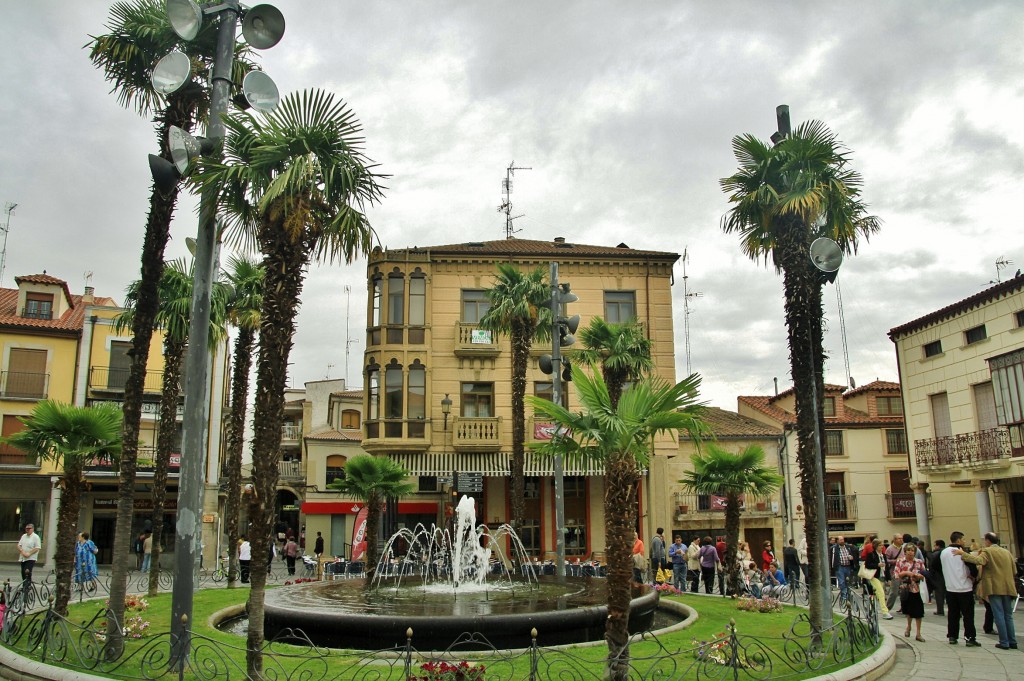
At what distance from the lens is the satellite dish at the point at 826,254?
13.3 m

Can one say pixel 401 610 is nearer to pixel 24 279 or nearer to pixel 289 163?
pixel 289 163

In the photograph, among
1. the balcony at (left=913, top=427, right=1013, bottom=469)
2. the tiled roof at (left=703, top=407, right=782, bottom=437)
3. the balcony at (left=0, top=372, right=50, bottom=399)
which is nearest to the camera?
the balcony at (left=913, top=427, right=1013, bottom=469)

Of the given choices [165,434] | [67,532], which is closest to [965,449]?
[165,434]

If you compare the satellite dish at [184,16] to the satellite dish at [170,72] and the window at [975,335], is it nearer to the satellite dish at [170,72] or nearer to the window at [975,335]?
the satellite dish at [170,72]

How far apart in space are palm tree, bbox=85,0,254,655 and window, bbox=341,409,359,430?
43.6m

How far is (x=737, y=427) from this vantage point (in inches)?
1558

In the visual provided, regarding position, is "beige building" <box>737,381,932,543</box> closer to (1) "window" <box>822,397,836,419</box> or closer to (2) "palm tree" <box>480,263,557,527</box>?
(1) "window" <box>822,397,836,419</box>

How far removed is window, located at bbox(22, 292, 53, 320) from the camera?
38.4 metres

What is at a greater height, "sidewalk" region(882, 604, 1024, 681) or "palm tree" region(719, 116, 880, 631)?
"palm tree" region(719, 116, 880, 631)

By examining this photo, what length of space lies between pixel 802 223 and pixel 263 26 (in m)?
9.62

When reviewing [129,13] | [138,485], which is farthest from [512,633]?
[138,485]

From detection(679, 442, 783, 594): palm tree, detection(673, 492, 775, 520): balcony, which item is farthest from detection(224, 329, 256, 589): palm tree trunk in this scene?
detection(673, 492, 775, 520): balcony

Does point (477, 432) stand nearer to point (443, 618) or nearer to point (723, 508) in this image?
point (723, 508)

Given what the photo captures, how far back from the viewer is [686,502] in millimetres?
36156
